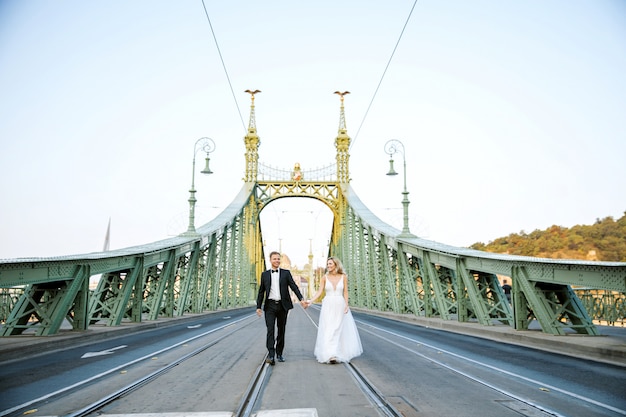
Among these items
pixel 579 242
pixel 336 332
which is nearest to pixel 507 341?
pixel 336 332

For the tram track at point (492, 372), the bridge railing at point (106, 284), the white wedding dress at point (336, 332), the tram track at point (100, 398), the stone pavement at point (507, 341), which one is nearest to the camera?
the tram track at point (100, 398)

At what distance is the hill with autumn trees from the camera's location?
6631 centimetres

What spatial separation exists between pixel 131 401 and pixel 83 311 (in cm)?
775

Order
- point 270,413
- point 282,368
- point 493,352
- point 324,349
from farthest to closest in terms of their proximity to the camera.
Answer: point 493,352
point 324,349
point 282,368
point 270,413

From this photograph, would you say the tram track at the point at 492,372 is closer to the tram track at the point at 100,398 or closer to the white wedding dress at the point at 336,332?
the white wedding dress at the point at 336,332

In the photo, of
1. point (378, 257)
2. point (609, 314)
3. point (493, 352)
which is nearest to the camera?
point (493, 352)

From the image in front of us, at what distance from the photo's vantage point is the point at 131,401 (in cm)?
525

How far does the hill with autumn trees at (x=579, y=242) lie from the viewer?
218 ft

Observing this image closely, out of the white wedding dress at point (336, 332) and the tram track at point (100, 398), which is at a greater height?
the white wedding dress at point (336, 332)

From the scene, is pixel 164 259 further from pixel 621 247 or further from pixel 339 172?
pixel 621 247

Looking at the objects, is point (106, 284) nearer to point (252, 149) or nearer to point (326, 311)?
point (326, 311)

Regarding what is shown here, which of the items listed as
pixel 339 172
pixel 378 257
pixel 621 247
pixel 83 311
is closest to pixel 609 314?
pixel 378 257

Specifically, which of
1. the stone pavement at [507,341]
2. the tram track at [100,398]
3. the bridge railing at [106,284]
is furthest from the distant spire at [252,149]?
the tram track at [100,398]

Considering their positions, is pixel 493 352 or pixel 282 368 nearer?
pixel 282 368
